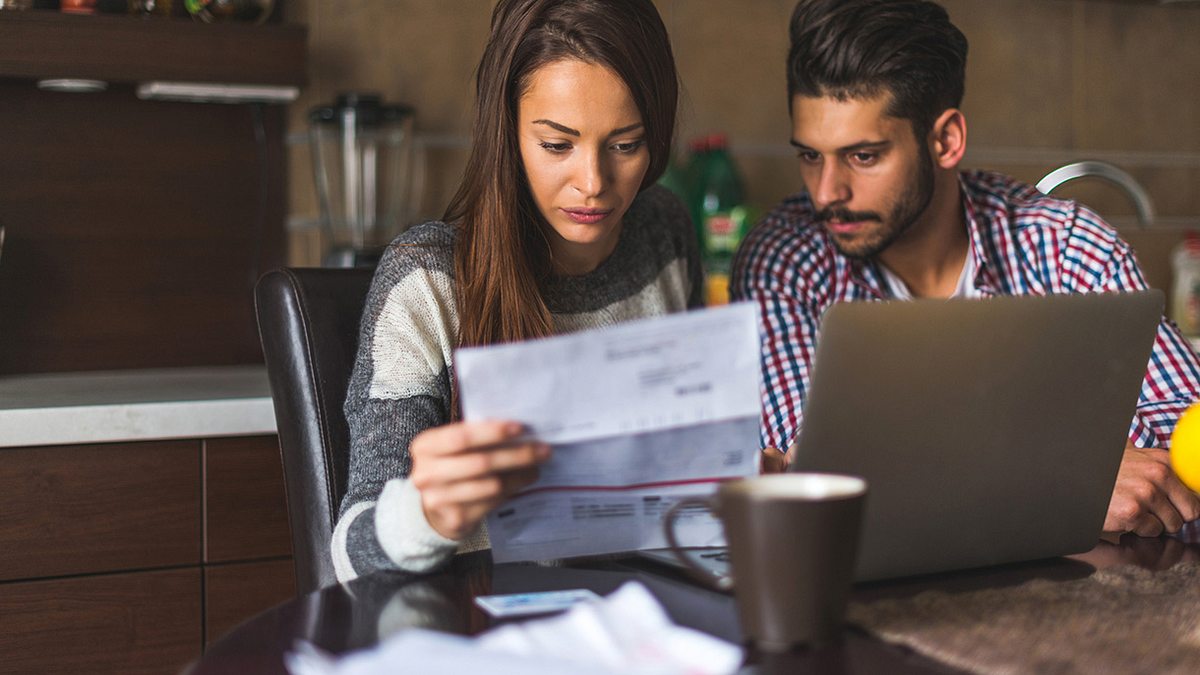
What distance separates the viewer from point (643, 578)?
2.89ft

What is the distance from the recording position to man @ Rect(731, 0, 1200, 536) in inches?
63.8

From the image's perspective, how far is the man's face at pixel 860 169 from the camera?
1.63 m

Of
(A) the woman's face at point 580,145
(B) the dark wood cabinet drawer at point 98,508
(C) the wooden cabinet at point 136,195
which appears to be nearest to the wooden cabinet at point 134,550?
(B) the dark wood cabinet drawer at point 98,508

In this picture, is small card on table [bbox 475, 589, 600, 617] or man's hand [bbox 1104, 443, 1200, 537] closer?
small card on table [bbox 475, 589, 600, 617]

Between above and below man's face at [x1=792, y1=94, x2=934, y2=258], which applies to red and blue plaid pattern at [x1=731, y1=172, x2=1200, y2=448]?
below

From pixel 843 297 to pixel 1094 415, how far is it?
0.80 m

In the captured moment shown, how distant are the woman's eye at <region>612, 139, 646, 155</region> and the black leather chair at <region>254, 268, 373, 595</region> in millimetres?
330

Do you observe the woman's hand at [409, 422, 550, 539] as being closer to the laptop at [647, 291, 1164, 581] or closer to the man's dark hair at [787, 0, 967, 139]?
the laptop at [647, 291, 1164, 581]

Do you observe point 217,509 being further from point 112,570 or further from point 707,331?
point 707,331

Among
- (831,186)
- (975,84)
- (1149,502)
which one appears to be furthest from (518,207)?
(975,84)

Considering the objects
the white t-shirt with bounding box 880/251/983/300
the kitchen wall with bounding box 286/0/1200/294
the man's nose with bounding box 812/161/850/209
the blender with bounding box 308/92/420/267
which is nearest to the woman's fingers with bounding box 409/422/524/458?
the man's nose with bounding box 812/161/850/209

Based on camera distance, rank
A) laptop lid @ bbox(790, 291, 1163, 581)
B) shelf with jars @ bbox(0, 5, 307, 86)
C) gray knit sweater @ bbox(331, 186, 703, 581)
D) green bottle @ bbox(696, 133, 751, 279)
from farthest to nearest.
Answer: green bottle @ bbox(696, 133, 751, 279)
shelf with jars @ bbox(0, 5, 307, 86)
gray knit sweater @ bbox(331, 186, 703, 581)
laptop lid @ bbox(790, 291, 1163, 581)

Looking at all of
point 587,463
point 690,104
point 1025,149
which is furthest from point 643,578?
point 1025,149

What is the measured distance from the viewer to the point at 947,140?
1729 millimetres
